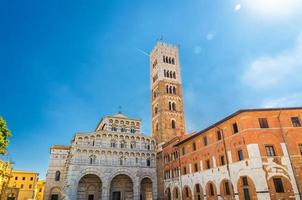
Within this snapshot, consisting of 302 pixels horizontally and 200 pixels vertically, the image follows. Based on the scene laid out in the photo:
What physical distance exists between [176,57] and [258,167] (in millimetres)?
41278

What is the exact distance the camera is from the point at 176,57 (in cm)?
5691

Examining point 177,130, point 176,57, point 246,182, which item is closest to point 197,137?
point 246,182

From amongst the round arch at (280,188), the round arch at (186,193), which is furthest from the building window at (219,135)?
the round arch at (186,193)

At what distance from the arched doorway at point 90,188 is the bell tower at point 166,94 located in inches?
567

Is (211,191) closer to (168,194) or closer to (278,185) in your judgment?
(278,185)

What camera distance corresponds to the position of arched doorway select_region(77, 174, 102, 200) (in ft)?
117

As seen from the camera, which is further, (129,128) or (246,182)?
(129,128)

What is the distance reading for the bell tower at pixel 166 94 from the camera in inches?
1800

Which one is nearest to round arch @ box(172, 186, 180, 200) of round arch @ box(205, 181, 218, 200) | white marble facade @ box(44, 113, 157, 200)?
white marble facade @ box(44, 113, 157, 200)

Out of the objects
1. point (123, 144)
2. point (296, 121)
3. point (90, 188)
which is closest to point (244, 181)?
point (296, 121)

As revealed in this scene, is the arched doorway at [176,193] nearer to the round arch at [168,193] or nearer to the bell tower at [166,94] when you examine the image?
the round arch at [168,193]

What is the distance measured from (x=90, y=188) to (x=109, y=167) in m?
4.93

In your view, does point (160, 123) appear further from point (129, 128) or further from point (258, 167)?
point (258, 167)

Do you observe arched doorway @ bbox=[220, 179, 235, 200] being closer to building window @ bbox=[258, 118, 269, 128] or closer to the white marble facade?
building window @ bbox=[258, 118, 269, 128]
